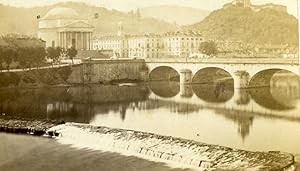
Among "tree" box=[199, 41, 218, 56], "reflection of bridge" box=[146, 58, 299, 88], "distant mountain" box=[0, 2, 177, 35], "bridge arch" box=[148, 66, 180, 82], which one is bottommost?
"bridge arch" box=[148, 66, 180, 82]

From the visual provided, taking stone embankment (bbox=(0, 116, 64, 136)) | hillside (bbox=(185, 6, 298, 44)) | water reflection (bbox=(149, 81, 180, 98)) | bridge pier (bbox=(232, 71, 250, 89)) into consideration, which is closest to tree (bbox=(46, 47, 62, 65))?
water reflection (bbox=(149, 81, 180, 98))

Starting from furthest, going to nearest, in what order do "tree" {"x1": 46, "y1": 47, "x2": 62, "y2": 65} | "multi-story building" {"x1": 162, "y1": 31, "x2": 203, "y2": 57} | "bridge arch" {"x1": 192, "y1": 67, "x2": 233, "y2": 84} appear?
"tree" {"x1": 46, "y1": 47, "x2": 62, "y2": 65} → "multi-story building" {"x1": 162, "y1": 31, "x2": 203, "y2": 57} → "bridge arch" {"x1": 192, "y1": 67, "x2": 233, "y2": 84}

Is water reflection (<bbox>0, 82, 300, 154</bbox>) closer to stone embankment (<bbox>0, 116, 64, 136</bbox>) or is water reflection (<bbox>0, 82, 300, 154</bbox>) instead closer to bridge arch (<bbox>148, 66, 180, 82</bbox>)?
stone embankment (<bbox>0, 116, 64, 136</bbox>)

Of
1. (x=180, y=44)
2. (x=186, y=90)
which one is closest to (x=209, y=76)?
(x=180, y=44)

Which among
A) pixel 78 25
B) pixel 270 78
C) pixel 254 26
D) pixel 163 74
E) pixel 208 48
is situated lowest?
pixel 163 74

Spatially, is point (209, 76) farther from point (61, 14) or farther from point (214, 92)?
point (61, 14)

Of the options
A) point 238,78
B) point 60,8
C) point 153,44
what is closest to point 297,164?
point 238,78

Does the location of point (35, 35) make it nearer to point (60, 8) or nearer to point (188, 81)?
point (60, 8)
